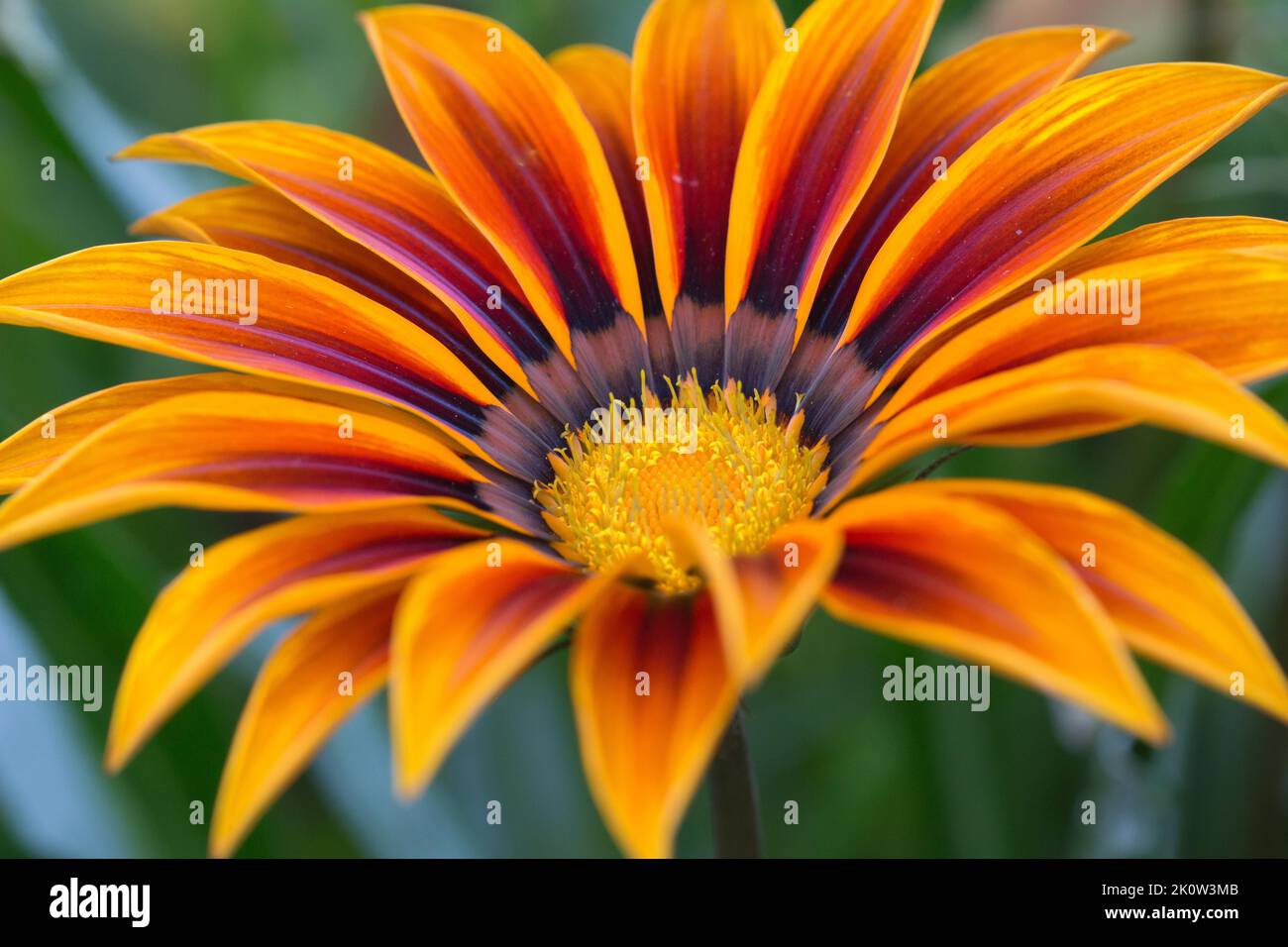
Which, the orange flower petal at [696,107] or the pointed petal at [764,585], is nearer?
the pointed petal at [764,585]

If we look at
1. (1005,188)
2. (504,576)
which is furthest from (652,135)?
(504,576)

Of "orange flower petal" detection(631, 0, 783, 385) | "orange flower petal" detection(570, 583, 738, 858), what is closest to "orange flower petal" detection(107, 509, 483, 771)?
"orange flower petal" detection(570, 583, 738, 858)

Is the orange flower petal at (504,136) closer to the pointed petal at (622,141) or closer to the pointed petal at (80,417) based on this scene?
the pointed petal at (622,141)

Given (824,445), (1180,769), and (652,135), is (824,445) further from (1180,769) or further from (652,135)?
(1180,769)

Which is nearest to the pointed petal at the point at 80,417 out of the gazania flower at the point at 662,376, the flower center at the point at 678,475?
the gazania flower at the point at 662,376

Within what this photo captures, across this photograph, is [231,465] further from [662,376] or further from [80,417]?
[662,376]
